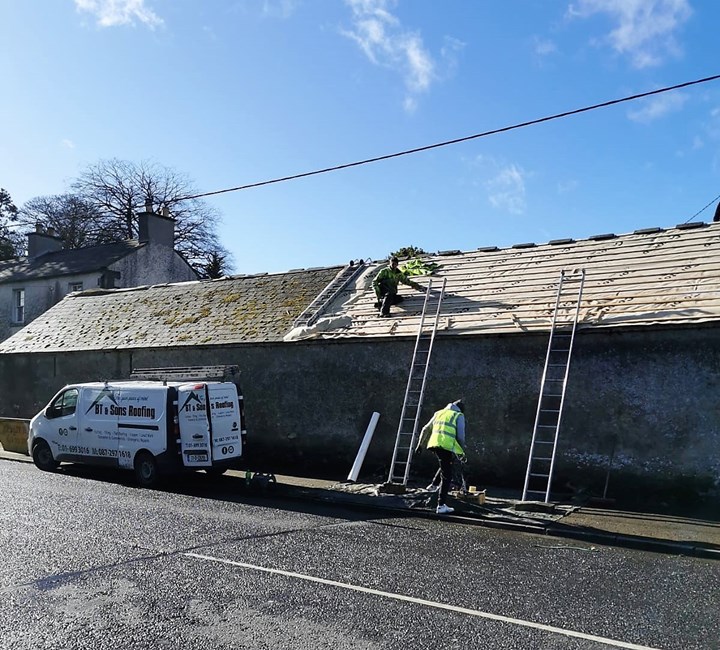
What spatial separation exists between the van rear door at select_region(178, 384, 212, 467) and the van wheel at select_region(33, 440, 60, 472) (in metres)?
4.59

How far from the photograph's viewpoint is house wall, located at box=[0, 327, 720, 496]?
11406mm

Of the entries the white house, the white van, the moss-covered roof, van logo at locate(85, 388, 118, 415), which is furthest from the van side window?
the white house

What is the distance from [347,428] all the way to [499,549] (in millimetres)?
6932

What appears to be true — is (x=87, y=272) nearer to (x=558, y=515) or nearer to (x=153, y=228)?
(x=153, y=228)

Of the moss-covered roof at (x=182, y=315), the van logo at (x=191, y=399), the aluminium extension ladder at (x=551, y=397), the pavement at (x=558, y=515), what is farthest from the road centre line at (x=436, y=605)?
A: the moss-covered roof at (x=182, y=315)

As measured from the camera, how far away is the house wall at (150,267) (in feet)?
112

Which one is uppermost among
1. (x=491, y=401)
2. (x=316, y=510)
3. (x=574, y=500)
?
(x=491, y=401)

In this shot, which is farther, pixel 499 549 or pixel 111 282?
pixel 111 282

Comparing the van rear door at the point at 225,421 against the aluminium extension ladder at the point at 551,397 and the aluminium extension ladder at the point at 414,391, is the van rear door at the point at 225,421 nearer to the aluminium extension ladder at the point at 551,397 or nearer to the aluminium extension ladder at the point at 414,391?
the aluminium extension ladder at the point at 414,391

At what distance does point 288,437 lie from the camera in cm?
1608

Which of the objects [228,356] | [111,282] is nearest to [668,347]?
[228,356]

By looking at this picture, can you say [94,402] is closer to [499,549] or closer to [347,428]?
[347,428]

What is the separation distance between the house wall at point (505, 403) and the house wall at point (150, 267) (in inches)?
688

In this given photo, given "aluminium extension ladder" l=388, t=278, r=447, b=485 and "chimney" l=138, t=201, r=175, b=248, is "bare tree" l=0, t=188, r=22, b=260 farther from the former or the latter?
"aluminium extension ladder" l=388, t=278, r=447, b=485
